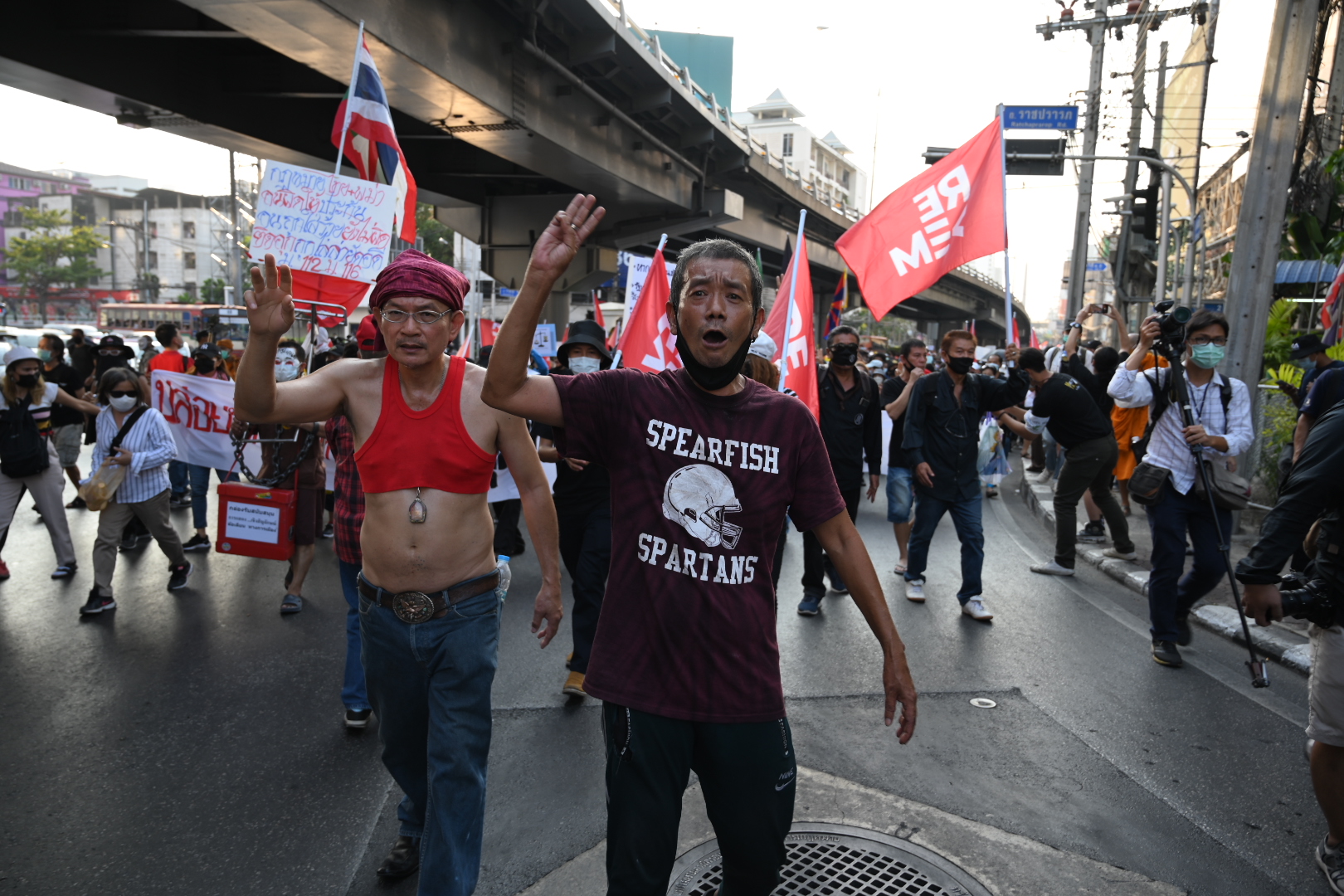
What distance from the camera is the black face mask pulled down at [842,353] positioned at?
22.1 ft

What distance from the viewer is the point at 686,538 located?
6.97 feet

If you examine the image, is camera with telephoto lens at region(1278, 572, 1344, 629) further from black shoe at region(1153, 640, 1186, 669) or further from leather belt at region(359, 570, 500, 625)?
leather belt at region(359, 570, 500, 625)

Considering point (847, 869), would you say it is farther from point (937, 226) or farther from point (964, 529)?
point (937, 226)

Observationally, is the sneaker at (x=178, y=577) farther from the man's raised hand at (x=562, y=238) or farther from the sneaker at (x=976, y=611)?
the man's raised hand at (x=562, y=238)

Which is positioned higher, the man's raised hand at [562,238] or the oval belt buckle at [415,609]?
the man's raised hand at [562,238]

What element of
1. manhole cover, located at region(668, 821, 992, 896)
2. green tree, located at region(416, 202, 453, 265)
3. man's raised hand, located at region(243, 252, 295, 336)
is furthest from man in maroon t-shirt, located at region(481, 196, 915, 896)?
green tree, located at region(416, 202, 453, 265)

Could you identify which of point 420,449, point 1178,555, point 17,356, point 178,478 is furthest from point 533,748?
point 178,478

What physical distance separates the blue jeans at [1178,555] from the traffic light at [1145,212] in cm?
1607

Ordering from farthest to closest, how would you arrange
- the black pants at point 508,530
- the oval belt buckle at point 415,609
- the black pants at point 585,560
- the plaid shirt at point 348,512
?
the black pants at point 508,530 < the black pants at point 585,560 < the plaid shirt at point 348,512 < the oval belt buckle at point 415,609

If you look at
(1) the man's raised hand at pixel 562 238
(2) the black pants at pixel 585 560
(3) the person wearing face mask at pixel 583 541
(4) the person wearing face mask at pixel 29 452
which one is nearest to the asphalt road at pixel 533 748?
(3) the person wearing face mask at pixel 583 541

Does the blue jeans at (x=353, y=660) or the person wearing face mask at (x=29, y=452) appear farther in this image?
the person wearing face mask at (x=29, y=452)

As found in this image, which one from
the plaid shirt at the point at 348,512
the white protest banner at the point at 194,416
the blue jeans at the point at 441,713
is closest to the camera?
the blue jeans at the point at 441,713

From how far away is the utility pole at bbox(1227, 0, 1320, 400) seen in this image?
7953mm

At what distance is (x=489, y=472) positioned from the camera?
2982 millimetres
